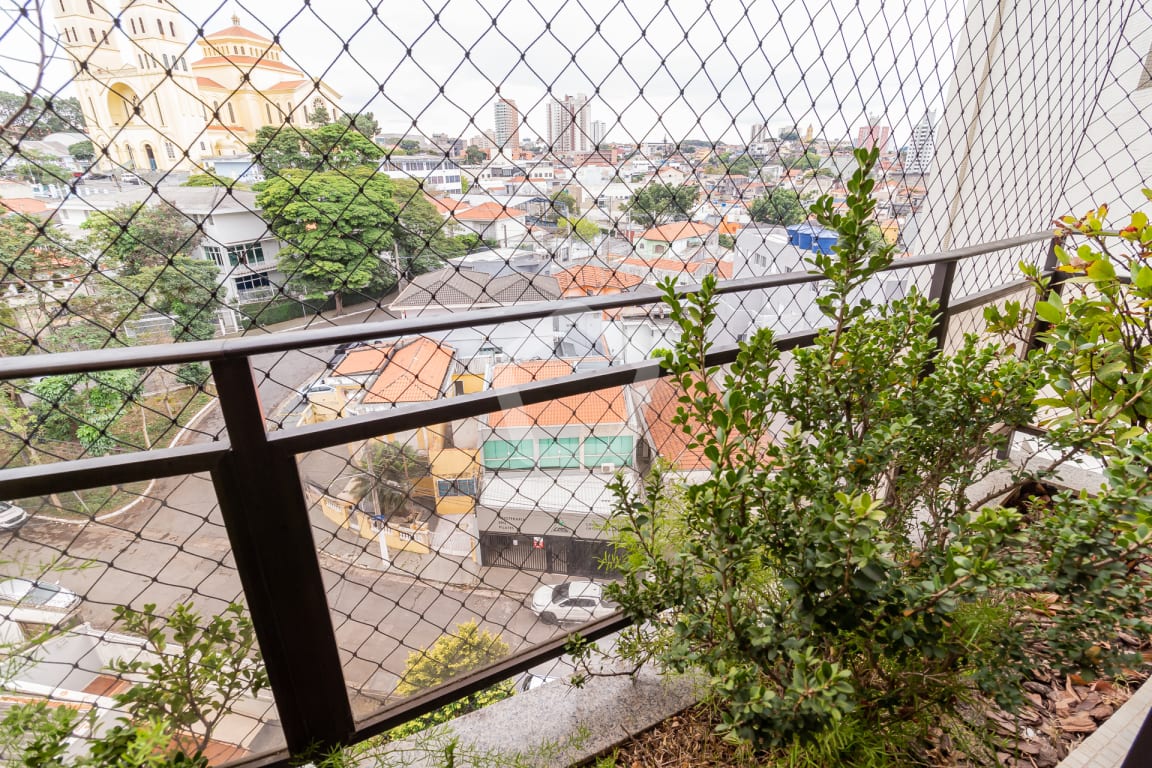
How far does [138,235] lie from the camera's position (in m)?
1.05

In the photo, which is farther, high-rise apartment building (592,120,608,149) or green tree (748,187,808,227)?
green tree (748,187,808,227)

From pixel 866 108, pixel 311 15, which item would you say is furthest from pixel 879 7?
pixel 311 15

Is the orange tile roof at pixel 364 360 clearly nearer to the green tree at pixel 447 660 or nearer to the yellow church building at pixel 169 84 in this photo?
the yellow church building at pixel 169 84

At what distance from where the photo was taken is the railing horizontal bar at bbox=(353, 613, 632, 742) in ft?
3.84

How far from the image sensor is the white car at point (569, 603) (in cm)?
147

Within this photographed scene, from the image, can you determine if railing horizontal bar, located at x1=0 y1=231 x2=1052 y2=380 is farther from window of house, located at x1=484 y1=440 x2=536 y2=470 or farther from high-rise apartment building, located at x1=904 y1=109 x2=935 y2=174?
high-rise apartment building, located at x1=904 y1=109 x2=935 y2=174

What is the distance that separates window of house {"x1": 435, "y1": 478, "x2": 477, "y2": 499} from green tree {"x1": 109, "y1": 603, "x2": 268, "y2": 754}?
46cm

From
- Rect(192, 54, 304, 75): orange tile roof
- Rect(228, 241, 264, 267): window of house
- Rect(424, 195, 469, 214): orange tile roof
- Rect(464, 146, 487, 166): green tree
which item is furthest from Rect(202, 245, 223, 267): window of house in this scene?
Rect(464, 146, 487, 166): green tree

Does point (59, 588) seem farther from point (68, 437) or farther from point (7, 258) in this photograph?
point (7, 258)

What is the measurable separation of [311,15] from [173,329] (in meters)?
0.73

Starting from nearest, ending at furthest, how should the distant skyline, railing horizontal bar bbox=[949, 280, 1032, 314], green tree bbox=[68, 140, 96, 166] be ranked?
green tree bbox=[68, 140, 96, 166]
the distant skyline
railing horizontal bar bbox=[949, 280, 1032, 314]

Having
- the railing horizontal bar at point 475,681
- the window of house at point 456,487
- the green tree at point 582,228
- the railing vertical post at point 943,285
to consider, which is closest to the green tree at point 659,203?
the green tree at point 582,228

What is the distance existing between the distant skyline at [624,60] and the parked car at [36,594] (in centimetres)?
77

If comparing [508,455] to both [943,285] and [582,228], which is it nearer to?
[582,228]
